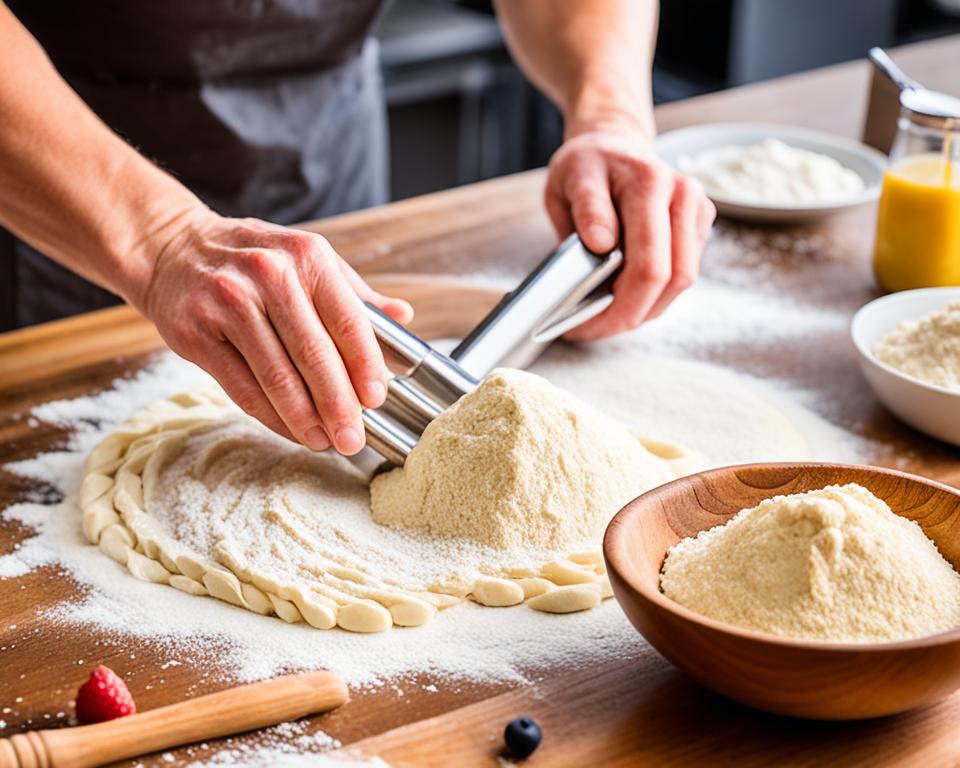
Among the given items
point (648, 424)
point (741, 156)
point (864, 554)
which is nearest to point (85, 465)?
point (648, 424)

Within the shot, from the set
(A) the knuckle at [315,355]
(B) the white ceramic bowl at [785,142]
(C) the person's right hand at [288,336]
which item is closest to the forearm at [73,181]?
(C) the person's right hand at [288,336]

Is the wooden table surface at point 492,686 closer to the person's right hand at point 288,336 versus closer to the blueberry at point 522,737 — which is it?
the blueberry at point 522,737

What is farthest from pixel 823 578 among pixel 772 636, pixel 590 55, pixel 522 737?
pixel 590 55

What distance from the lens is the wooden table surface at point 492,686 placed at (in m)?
0.82

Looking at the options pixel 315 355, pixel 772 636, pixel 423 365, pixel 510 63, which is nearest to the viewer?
pixel 772 636

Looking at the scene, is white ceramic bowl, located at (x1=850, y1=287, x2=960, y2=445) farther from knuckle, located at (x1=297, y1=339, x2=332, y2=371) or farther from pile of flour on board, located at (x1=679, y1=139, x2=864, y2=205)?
knuckle, located at (x1=297, y1=339, x2=332, y2=371)

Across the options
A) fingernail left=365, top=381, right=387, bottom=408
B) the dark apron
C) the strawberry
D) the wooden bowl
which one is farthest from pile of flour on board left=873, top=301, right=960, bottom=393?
the dark apron

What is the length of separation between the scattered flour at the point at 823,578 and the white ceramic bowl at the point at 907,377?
1.19 feet

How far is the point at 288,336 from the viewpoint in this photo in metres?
1.02

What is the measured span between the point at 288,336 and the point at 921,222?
838mm

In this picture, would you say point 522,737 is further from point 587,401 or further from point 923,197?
point 923,197

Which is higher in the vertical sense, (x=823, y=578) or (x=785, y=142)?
(x=823, y=578)

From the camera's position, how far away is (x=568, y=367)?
4.53 ft

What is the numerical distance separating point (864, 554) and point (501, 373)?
1.23ft
